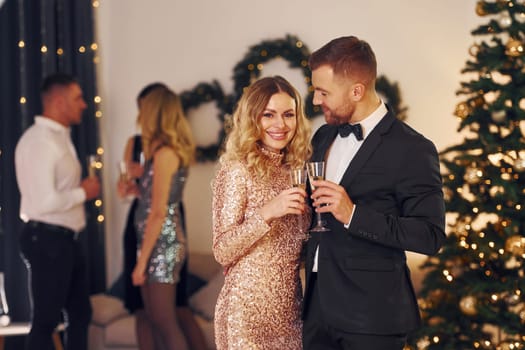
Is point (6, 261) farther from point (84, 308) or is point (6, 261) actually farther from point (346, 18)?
point (346, 18)

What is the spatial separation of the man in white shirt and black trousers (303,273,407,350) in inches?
91.7

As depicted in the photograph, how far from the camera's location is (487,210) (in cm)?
458

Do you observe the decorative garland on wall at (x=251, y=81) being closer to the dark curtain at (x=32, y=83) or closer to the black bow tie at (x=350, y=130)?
the dark curtain at (x=32, y=83)

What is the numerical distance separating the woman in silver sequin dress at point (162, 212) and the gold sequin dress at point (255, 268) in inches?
70.3

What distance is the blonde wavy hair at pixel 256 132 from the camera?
302cm

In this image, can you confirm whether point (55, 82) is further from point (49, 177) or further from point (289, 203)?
point (289, 203)

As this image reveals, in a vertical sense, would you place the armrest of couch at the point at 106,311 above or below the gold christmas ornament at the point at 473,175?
below

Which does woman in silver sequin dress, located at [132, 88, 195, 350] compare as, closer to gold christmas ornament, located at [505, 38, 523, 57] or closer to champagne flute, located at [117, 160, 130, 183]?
champagne flute, located at [117, 160, 130, 183]

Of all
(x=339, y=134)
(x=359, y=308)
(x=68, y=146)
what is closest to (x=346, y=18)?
(x=68, y=146)

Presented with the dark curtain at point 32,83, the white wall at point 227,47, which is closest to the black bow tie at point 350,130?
the white wall at point 227,47

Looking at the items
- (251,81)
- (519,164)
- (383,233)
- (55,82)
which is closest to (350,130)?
(383,233)

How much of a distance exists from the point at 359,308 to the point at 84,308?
2.69 meters

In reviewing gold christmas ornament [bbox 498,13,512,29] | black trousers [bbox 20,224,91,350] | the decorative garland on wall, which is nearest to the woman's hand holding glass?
gold christmas ornament [bbox 498,13,512,29]

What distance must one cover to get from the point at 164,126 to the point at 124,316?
5.71ft
